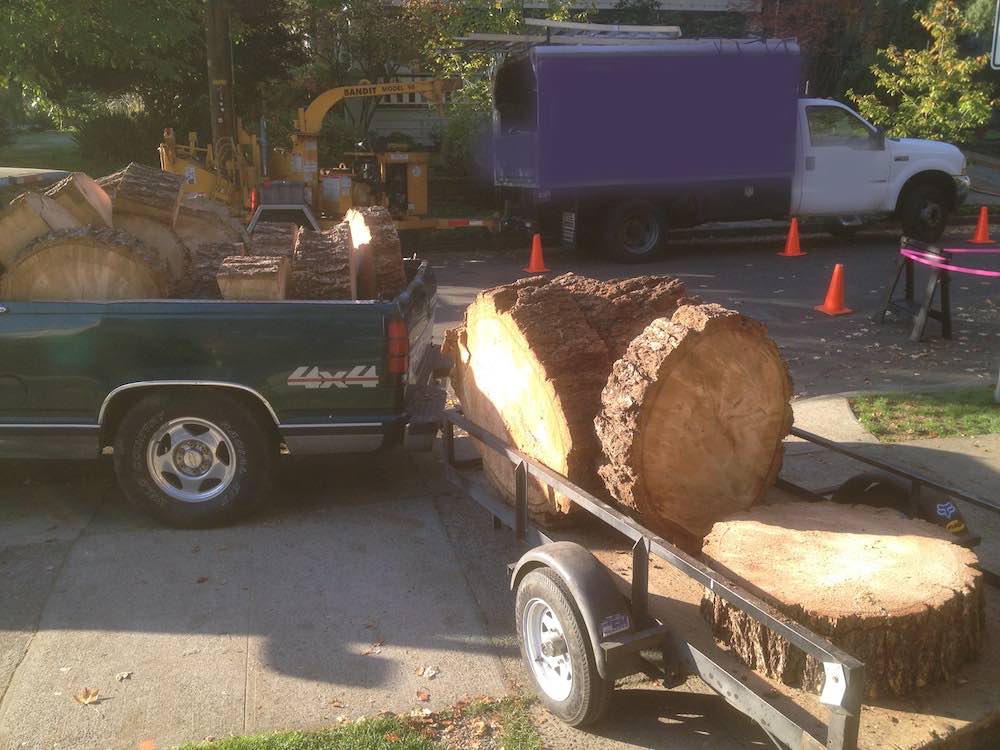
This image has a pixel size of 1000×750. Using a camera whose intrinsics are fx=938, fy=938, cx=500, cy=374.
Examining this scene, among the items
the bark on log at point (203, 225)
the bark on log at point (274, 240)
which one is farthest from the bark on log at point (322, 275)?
the bark on log at point (203, 225)

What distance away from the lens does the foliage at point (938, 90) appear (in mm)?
17750

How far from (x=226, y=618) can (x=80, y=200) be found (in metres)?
2.72

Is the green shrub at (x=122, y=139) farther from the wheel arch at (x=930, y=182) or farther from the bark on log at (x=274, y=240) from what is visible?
the bark on log at (x=274, y=240)

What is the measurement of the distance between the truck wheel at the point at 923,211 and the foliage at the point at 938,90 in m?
3.13

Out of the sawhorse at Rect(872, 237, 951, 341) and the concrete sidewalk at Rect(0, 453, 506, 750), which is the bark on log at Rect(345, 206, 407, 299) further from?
the sawhorse at Rect(872, 237, 951, 341)

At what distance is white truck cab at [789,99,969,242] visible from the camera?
15203 millimetres

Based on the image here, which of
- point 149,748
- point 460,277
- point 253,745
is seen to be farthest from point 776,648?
point 460,277

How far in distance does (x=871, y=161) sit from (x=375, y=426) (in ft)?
41.7

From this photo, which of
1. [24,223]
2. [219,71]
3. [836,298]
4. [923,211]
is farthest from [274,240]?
[923,211]

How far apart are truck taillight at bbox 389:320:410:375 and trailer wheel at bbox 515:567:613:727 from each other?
174cm

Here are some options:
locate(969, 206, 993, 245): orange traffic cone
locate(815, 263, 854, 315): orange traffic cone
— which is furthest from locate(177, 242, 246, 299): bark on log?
locate(969, 206, 993, 245): orange traffic cone

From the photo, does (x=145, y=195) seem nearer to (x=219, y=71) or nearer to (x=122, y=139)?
(x=219, y=71)

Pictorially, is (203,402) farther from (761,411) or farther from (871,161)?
(871,161)

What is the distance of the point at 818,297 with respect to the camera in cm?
1189
